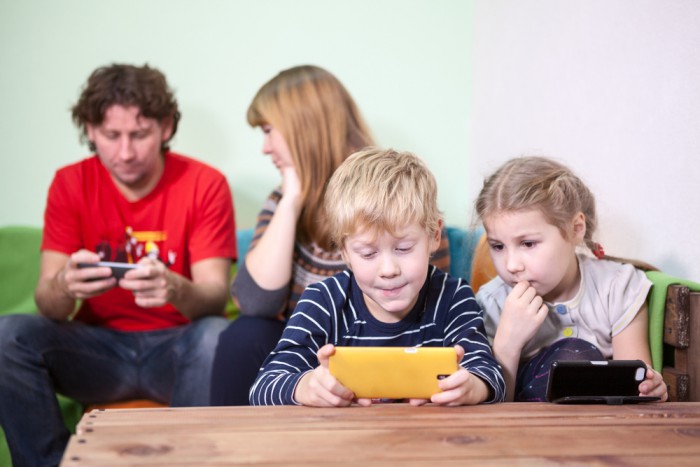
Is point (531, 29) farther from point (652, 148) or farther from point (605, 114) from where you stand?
point (652, 148)

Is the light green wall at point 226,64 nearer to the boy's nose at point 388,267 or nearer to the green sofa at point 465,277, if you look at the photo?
the green sofa at point 465,277

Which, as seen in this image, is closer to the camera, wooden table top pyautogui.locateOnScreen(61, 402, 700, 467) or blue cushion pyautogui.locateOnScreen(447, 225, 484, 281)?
wooden table top pyautogui.locateOnScreen(61, 402, 700, 467)

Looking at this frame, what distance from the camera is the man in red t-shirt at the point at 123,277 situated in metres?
2.05

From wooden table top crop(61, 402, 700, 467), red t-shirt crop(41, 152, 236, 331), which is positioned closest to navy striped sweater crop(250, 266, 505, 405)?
wooden table top crop(61, 402, 700, 467)

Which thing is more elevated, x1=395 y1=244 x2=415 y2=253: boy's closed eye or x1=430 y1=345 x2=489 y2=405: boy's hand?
x1=395 y1=244 x2=415 y2=253: boy's closed eye

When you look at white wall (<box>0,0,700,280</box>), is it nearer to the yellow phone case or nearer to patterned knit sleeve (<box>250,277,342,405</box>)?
patterned knit sleeve (<box>250,277,342,405</box>)

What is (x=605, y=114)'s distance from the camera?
6.61ft

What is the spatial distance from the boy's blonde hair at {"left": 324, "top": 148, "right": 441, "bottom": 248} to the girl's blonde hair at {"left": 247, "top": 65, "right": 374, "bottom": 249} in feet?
1.86

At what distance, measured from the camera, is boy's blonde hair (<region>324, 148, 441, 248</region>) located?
1.46m

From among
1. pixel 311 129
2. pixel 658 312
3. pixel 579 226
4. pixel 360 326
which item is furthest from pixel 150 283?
pixel 658 312

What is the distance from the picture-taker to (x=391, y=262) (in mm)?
1462

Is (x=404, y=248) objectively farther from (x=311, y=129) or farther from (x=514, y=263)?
(x=311, y=129)

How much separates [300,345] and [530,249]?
1.71 feet

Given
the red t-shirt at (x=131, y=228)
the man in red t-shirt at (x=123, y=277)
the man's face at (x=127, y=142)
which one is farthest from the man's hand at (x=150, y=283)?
the man's face at (x=127, y=142)
